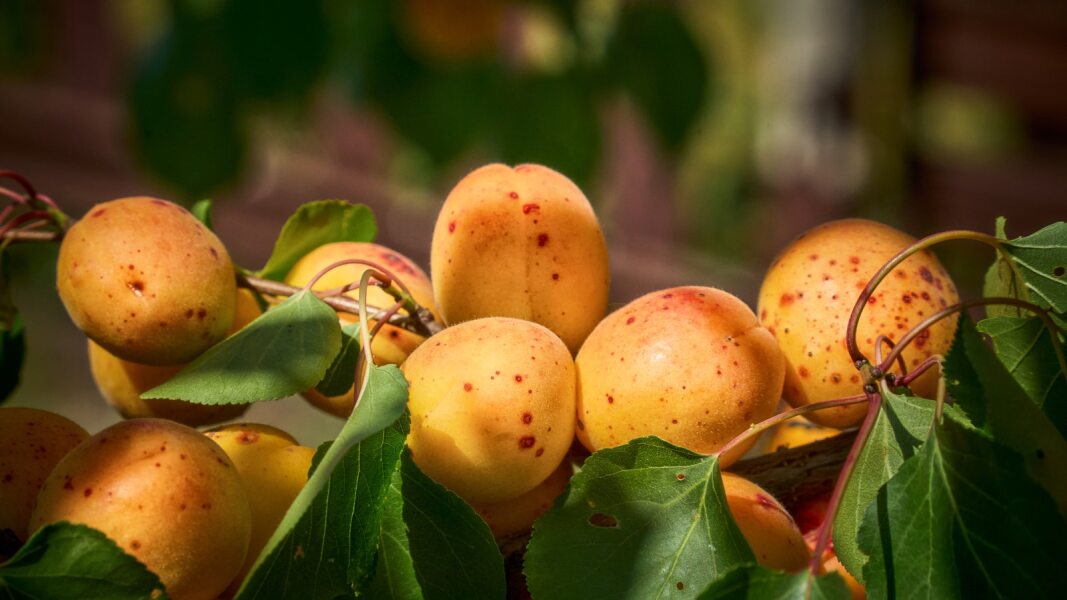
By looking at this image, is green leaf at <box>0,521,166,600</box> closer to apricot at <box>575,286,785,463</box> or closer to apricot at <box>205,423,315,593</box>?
apricot at <box>205,423,315,593</box>

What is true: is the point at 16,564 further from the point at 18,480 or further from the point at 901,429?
the point at 901,429

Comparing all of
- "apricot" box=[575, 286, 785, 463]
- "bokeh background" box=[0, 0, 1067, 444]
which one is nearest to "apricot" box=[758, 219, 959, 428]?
"apricot" box=[575, 286, 785, 463]

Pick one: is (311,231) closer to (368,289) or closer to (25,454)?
(368,289)

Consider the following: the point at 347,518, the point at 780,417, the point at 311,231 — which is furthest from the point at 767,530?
the point at 311,231

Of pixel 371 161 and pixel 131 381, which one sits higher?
pixel 131 381

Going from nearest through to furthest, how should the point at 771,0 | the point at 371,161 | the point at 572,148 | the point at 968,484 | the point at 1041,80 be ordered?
the point at 968,484 < the point at 572,148 < the point at 1041,80 < the point at 771,0 < the point at 371,161

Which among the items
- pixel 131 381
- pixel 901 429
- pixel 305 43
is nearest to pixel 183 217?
pixel 131 381

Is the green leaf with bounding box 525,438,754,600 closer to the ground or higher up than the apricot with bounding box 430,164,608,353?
closer to the ground
